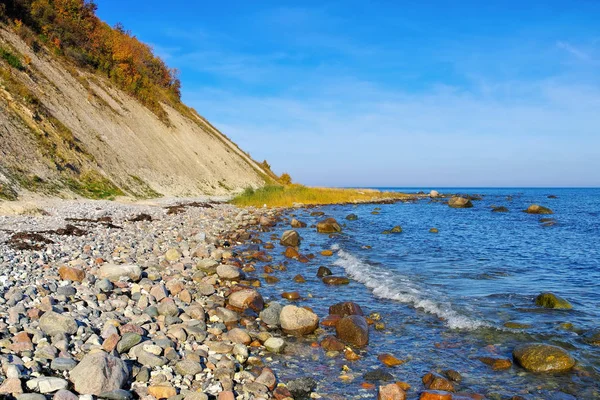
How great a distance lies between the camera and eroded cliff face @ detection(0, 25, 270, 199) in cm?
2058

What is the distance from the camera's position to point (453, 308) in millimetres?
8789

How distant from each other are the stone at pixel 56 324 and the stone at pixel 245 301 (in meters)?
3.09

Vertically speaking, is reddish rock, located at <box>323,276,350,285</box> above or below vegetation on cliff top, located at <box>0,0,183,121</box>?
below

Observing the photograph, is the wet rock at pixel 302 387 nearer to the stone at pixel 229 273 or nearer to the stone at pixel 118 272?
the stone at pixel 118 272

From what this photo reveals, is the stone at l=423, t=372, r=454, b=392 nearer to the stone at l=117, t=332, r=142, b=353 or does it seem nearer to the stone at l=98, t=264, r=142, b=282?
the stone at l=117, t=332, r=142, b=353

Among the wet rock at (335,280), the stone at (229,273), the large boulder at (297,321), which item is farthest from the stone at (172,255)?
the large boulder at (297,321)

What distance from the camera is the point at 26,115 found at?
22797mm

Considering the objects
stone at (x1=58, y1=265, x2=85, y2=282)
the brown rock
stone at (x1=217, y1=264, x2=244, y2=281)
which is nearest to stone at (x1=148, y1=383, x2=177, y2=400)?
the brown rock

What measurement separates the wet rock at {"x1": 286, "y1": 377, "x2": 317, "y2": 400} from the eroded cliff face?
1594cm

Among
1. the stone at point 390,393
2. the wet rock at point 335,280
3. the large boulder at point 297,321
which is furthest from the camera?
the wet rock at point 335,280

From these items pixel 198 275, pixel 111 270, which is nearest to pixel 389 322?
pixel 198 275

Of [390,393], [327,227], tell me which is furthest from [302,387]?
[327,227]

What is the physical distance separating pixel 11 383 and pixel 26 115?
2298 cm

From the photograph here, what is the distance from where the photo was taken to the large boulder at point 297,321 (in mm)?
7215
